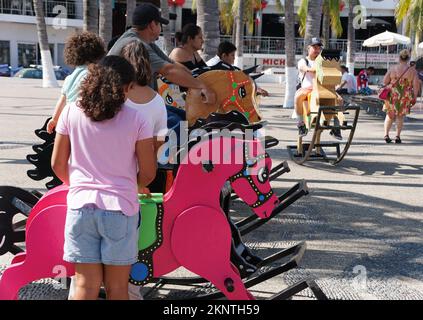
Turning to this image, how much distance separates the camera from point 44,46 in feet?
89.0

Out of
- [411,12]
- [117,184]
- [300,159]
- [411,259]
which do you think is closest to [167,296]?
[117,184]

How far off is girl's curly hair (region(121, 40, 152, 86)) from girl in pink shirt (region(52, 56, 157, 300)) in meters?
0.60

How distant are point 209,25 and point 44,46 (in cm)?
1851

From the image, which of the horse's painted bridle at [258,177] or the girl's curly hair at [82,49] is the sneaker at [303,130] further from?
the girl's curly hair at [82,49]

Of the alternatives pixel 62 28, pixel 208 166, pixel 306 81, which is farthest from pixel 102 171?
pixel 62 28

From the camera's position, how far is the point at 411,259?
5207 mm

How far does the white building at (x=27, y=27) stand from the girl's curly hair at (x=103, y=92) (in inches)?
1806

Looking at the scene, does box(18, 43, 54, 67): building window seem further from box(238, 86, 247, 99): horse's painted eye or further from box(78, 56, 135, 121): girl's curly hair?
box(78, 56, 135, 121): girl's curly hair

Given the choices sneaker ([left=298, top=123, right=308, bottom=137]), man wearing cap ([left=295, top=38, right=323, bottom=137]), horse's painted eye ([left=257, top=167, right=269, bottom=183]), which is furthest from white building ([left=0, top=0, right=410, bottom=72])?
horse's painted eye ([left=257, top=167, right=269, bottom=183])

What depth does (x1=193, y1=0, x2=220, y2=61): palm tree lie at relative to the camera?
33.7 ft

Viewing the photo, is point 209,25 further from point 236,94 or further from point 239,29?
point 239,29

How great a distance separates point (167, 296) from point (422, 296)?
184cm

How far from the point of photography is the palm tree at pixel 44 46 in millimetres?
25719

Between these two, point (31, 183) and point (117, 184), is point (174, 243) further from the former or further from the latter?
point (31, 183)
